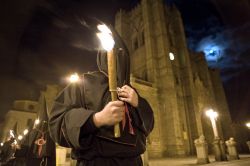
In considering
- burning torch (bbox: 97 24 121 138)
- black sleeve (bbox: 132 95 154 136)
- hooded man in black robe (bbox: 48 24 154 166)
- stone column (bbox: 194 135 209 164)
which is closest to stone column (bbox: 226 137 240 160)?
stone column (bbox: 194 135 209 164)

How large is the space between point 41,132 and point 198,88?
988 inches

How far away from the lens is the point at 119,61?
61.9 inches

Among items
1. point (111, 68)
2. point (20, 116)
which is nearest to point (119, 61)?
point (111, 68)

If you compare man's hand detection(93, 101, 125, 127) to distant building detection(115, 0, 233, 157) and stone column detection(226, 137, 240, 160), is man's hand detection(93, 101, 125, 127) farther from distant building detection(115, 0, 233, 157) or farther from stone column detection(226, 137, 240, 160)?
distant building detection(115, 0, 233, 157)

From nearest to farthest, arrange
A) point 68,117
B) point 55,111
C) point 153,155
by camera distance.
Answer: point 68,117 < point 55,111 < point 153,155

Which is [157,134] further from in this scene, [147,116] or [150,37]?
[147,116]

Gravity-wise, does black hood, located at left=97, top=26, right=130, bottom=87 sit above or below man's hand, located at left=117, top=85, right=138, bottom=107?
above

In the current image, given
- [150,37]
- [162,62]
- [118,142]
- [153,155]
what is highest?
[150,37]

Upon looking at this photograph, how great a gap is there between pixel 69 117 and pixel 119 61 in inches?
24.2

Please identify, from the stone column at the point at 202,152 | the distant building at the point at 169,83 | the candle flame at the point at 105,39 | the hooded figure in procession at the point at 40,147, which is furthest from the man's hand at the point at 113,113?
the distant building at the point at 169,83

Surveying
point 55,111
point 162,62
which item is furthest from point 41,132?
point 162,62

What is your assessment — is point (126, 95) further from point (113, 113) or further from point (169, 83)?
point (169, 83)

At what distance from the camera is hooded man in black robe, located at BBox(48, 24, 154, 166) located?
1164 millimetres

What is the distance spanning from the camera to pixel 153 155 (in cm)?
1769
